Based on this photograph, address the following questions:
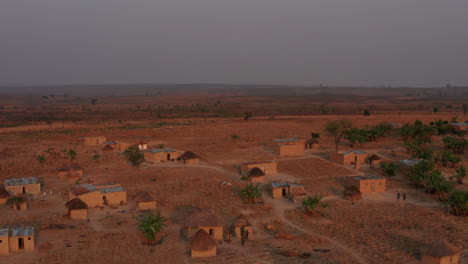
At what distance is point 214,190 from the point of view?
36.3m

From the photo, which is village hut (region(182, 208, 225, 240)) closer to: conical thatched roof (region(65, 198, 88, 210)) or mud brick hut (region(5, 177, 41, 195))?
conical thatched roof (region(65, 198, 88, 210))

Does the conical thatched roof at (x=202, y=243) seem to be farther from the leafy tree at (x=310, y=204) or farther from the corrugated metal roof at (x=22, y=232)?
the leafy tree at (x=310, y=204)

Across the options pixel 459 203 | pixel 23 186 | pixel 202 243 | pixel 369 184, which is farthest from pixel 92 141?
pixel 459 203

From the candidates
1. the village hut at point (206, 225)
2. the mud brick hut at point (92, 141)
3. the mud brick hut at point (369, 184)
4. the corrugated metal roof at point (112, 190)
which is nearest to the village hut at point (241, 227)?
the village hut at point (206, 225)

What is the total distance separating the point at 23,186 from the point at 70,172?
5.25 metres

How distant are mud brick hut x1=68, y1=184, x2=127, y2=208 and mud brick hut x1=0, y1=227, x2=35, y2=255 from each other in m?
7.42

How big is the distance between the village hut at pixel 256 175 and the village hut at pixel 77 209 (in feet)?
47.7

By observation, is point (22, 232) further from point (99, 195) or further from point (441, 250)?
point (441, 250)

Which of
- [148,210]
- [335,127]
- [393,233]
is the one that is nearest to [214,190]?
[148,210]

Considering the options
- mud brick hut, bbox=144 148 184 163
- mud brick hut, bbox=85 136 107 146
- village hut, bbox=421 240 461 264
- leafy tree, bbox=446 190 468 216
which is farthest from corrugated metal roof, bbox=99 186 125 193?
mud brick hut, bbox=85 136 107 146

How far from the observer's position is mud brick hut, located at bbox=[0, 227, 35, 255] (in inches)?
933

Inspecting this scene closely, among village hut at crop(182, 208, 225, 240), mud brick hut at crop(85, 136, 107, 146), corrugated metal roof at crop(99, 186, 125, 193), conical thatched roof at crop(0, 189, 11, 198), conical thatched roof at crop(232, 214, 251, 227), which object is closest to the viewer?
village hut at crop(182, 208, 225, 240)

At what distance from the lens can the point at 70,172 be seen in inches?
1591

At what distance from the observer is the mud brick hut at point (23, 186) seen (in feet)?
116
